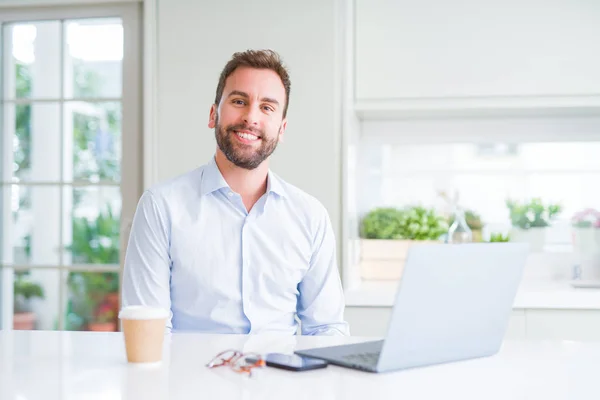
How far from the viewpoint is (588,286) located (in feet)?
11.1

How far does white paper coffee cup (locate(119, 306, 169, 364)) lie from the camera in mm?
1305

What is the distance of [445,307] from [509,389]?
19 cm

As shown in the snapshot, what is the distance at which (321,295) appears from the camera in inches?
83.0

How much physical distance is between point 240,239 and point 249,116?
0.35m

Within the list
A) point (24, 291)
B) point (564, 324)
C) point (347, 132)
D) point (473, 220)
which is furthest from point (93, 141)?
point (564, 324)

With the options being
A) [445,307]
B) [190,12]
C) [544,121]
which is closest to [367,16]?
[190,12]

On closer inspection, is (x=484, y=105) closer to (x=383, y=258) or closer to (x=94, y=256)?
(x=383, y=258)

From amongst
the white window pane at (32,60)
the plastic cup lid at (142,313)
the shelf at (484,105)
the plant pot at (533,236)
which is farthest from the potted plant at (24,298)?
the plastic cup lid at (142,313)

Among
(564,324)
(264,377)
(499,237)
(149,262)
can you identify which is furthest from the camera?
(499,237)

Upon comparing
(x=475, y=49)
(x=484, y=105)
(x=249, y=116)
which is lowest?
(x=249, y=116)

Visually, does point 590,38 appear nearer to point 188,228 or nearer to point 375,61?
point 375,61

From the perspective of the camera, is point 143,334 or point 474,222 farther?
point 474,222

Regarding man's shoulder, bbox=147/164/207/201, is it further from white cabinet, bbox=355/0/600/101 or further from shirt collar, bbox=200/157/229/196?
white cabinet, bbox=355/0/600/101

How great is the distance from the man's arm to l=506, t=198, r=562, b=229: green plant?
2111mm
